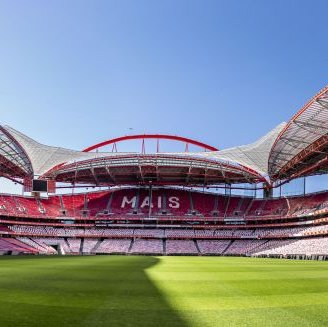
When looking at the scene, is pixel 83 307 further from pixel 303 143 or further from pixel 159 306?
pixel 303 143

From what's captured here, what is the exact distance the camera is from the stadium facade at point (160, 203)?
237 ft

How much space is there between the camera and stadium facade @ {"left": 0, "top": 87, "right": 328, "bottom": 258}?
237 ft

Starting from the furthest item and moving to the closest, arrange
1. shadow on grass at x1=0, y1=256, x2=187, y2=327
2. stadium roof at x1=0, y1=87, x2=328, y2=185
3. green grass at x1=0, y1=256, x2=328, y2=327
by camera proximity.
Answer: stadium roof at x1=0, y1=87, x2=328, y2=185 < green grass at x1=0, y1=256, x2=328, y2=327 < shadow on grass at x1=0, y1=256, x2=187, y2=327

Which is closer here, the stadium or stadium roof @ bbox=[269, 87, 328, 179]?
stadium roof @ bbox=[269, 87, 328, 179]

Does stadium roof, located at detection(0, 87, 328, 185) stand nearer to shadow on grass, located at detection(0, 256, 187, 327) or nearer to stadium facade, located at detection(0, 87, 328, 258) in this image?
stadium facade, located at detection(0, 87, 328, 258)

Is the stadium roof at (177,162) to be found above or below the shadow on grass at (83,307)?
above

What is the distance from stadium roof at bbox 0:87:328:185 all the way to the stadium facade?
0.21 meters

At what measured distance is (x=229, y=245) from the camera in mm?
81938

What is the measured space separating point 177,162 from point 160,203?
17671 mm

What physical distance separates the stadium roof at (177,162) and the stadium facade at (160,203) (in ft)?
0.67

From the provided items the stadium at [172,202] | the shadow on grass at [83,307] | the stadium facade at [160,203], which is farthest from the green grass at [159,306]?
the stadium facade at [160,203]

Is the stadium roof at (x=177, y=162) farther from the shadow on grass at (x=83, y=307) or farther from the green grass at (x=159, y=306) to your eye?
the shadow on grass at (x=83, y=307)

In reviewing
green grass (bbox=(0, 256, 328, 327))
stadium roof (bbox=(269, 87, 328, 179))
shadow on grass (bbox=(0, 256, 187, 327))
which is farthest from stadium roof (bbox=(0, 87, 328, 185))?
shadow on grass (bbox=(0, 256, 187, 327))

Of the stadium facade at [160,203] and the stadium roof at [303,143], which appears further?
the stadium facade at [160,203]
